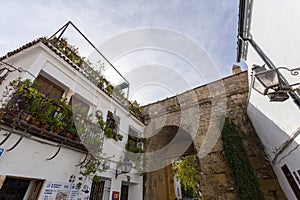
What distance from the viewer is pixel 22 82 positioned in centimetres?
317

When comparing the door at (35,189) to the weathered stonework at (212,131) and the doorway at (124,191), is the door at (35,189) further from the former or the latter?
the weathered stonework at (212,131)

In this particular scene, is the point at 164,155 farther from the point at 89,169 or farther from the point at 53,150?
the point at 53,150

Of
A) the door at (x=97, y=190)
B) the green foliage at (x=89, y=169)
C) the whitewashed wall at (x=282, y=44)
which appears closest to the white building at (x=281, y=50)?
the whitewashed wall at (x=282, y=44)

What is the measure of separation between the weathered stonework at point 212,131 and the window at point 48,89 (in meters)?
4.85

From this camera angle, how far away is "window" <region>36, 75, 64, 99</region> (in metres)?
3.93

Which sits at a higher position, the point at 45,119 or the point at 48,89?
the point at 48,89

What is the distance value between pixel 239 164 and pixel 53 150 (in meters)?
5.48

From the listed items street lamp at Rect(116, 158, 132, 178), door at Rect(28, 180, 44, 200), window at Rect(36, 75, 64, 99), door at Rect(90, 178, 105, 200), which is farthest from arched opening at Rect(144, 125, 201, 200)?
window at Rect(36, 75, 64, 99)

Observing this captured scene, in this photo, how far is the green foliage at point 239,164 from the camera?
4750mm

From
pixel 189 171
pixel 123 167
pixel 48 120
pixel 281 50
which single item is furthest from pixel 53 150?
pixel 189 171

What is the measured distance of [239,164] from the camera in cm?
519

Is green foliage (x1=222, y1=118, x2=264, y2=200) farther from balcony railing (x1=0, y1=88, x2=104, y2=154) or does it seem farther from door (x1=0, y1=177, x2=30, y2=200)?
door (x1=0, y1=177, x2=30, y2=200)

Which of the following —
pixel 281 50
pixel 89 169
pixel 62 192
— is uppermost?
pixel 281 50

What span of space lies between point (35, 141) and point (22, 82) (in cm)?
125
